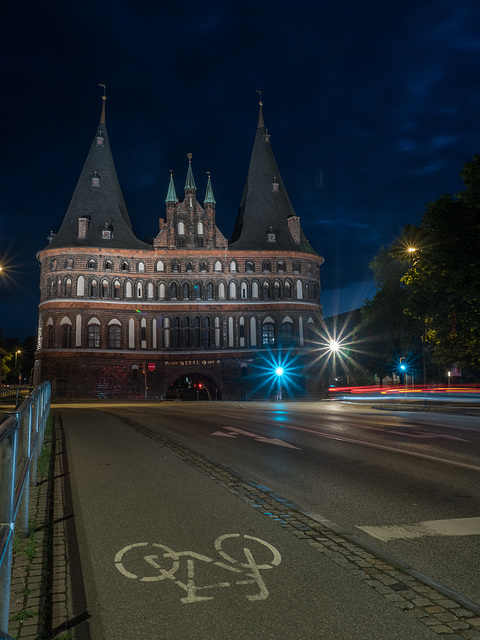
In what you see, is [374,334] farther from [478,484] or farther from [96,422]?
[478,484]

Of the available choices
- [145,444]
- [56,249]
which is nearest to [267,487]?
[145,444]

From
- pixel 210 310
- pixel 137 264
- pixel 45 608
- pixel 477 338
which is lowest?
pixel 45 608

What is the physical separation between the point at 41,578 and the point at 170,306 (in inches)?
2237

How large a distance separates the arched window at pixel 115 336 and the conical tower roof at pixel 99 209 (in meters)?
9.00

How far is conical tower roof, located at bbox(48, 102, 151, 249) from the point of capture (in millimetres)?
61125

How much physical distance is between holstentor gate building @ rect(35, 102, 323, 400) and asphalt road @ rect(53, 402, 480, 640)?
153ft

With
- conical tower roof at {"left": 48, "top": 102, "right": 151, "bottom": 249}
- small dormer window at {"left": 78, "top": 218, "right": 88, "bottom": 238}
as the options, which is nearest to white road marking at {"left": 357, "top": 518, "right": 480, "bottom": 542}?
conical tower roof at {"left": 48, "top": 102, "right": 151, "bottom": 249}

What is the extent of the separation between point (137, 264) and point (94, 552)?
2267 inches

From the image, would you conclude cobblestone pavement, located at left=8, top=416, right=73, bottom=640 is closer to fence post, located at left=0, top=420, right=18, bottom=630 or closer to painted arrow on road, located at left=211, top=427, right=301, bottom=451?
fence post, located at left=0, top=420, right=18, bottom=630

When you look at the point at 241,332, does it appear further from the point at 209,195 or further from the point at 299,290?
the point at 209,195

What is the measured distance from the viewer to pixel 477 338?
28.7m

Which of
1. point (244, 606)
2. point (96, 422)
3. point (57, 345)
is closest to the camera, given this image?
point (244, 606)

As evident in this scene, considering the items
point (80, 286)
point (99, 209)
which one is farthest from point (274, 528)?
point (99, 209)

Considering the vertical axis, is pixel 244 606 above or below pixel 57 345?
below
